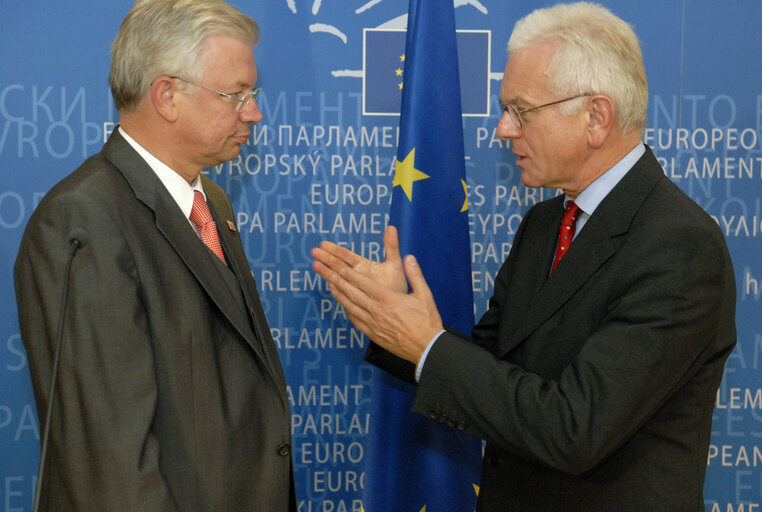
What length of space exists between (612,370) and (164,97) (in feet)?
4.18

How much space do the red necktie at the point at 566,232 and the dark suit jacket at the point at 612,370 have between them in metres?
0.15

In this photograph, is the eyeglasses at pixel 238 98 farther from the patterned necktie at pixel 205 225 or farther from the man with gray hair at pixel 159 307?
the patterned necktie at pixel 205 225

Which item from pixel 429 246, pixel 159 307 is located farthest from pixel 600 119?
pixel 159 307

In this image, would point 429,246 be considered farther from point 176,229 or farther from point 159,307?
point 159,307

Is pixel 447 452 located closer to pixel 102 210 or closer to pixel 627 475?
pixel 627 475

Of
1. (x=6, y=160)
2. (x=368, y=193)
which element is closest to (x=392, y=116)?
(x=368, y=193)

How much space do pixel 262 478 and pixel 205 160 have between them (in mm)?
843

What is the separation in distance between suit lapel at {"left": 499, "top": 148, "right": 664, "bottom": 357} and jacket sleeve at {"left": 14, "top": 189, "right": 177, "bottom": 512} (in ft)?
3.16

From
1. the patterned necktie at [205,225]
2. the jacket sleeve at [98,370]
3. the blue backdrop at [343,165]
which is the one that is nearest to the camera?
the jacket sleeve at [98,370]

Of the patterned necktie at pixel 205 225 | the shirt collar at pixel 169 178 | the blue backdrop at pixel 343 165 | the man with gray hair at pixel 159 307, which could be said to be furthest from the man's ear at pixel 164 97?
the blue backdrop at pixel 343 165

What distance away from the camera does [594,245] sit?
1.84 metres

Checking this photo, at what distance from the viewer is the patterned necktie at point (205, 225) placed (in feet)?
6.28

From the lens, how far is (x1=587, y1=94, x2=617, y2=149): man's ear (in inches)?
74.2

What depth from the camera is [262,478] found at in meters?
1.83
